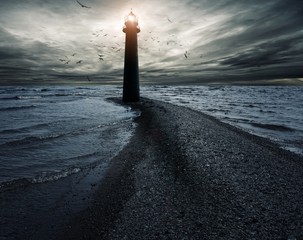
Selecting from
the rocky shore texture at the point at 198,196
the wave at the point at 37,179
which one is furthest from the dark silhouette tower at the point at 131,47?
the wave at the point at 37,179

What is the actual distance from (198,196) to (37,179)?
3.73 metres

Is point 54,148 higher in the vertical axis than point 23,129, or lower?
higher

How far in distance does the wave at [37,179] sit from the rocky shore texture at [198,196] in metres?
1.08

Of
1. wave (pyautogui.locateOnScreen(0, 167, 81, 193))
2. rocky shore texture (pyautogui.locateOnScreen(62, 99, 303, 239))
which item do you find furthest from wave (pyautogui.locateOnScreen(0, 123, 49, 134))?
wave (pyautogui.locateOnScreen(0, 167, 81, 193))

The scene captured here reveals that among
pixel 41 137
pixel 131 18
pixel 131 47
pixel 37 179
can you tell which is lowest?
pixel 41 137

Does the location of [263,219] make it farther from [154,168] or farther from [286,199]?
[154,168]

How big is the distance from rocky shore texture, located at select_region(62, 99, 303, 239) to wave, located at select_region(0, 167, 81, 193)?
42.3 inches

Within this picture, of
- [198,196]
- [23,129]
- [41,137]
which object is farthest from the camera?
[23,129]

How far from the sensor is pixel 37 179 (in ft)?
18.6

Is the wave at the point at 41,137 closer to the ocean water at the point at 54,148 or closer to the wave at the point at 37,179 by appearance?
the ocean water at the point at 54,148

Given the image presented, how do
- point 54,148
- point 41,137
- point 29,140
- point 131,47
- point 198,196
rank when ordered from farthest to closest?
point 131,47 → point 41,137 → point 29,140 → point 54,148 → point 198,196

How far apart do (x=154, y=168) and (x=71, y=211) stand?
2524mm

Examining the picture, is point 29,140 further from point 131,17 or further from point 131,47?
point 131,17

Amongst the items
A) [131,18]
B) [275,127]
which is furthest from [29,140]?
[131,18]
